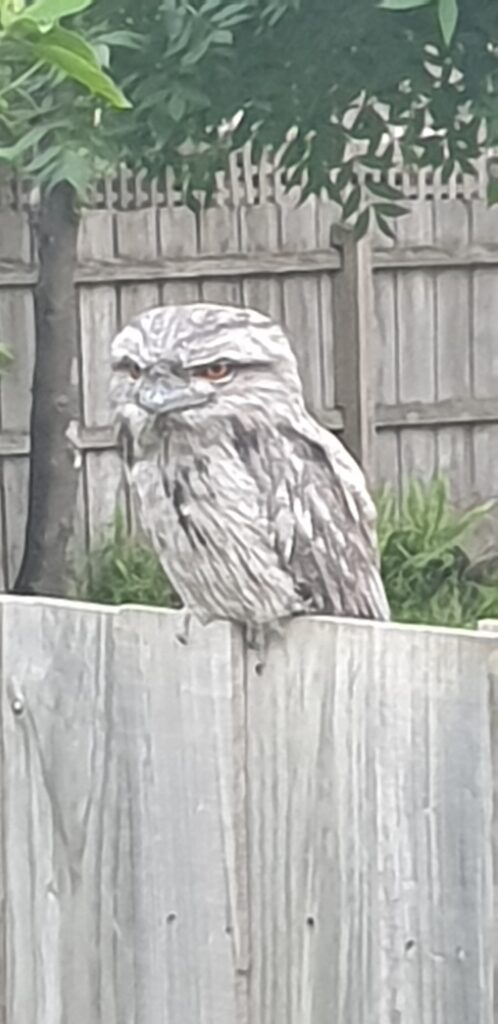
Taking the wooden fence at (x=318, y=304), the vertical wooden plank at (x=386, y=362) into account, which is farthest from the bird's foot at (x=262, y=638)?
the vertical wooden plank at (x=386, y=362)

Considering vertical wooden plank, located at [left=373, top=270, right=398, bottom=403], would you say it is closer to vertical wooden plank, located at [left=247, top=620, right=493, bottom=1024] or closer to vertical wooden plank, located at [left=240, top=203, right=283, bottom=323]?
vertical wooden plank, located at [left=240, top=203, right=283, bottom=323]

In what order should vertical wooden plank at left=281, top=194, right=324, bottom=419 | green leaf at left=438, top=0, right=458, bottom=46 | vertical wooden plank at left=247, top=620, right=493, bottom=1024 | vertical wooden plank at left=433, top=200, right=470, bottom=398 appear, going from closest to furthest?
vertical wooden plank at left=247, top=620, right=493, bottom=1024
green leaf at left=438, top=0, right=458, bottom=46
vertical wooden plank at left=281, top=194, right=324, bottom=419
vertical wooden plank at left=433, top=200, right=470, bottom=398

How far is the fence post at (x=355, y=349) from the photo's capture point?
302 inches

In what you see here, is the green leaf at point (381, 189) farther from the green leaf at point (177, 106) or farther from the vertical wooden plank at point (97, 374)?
the vertical wooden plank at point (97, 374)

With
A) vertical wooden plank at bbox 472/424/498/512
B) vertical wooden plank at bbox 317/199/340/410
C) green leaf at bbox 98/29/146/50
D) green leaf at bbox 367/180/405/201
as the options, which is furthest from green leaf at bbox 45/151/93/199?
vertical wooden plank at bbox 472/424/498/512

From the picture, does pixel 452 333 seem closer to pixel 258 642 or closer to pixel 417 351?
pixel 417 351

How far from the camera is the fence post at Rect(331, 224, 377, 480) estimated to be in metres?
7.68

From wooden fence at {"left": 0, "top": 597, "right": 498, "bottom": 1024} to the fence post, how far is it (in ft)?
18.6

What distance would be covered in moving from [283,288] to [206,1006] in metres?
5.87

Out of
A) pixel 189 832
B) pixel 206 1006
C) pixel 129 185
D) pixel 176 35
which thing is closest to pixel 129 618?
A: pixel 189 832

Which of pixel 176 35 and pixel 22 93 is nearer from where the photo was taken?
pixel 176 35

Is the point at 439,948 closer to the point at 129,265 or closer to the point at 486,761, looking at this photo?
the point at 486,761

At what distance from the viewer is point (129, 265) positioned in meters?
7.44

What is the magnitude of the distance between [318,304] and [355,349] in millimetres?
221
